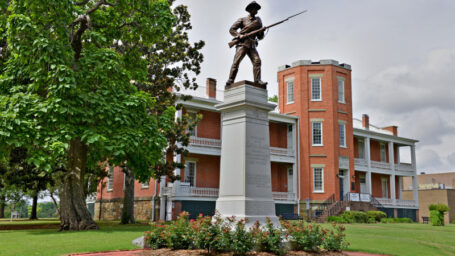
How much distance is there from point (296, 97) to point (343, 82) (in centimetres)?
443

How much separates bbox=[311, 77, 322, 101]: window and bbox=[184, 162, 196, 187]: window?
12049 mm

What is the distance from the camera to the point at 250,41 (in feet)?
40.8

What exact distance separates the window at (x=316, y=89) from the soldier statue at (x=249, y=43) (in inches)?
956

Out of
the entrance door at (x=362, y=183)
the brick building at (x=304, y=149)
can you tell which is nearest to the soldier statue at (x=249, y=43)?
the brick building at (x=304, y=149)

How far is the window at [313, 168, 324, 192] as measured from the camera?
3470 centimetres

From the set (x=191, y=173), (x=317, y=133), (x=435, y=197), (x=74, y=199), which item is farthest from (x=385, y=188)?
(x=74, y=199)

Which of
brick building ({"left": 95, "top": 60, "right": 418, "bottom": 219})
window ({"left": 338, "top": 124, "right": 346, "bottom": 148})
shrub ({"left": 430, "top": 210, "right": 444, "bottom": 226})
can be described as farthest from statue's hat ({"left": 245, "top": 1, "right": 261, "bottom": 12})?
window ({"left": 338, "top": 124, "right": 346, "bottom": 148})

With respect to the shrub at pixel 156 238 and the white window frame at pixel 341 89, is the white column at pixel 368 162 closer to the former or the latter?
the white window frame at pixel 341 89

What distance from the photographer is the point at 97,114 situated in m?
16.3

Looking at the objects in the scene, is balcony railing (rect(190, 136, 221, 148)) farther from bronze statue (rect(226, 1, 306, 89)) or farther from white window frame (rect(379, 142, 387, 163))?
white window frame (rect(379, 142, 387, 163))

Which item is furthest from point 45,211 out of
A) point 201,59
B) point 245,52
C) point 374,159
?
point 245,52

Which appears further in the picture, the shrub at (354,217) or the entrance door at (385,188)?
the entrance door at (385,188)

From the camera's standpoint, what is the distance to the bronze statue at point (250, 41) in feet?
40.7

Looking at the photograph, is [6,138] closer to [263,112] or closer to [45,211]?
[263,112]
